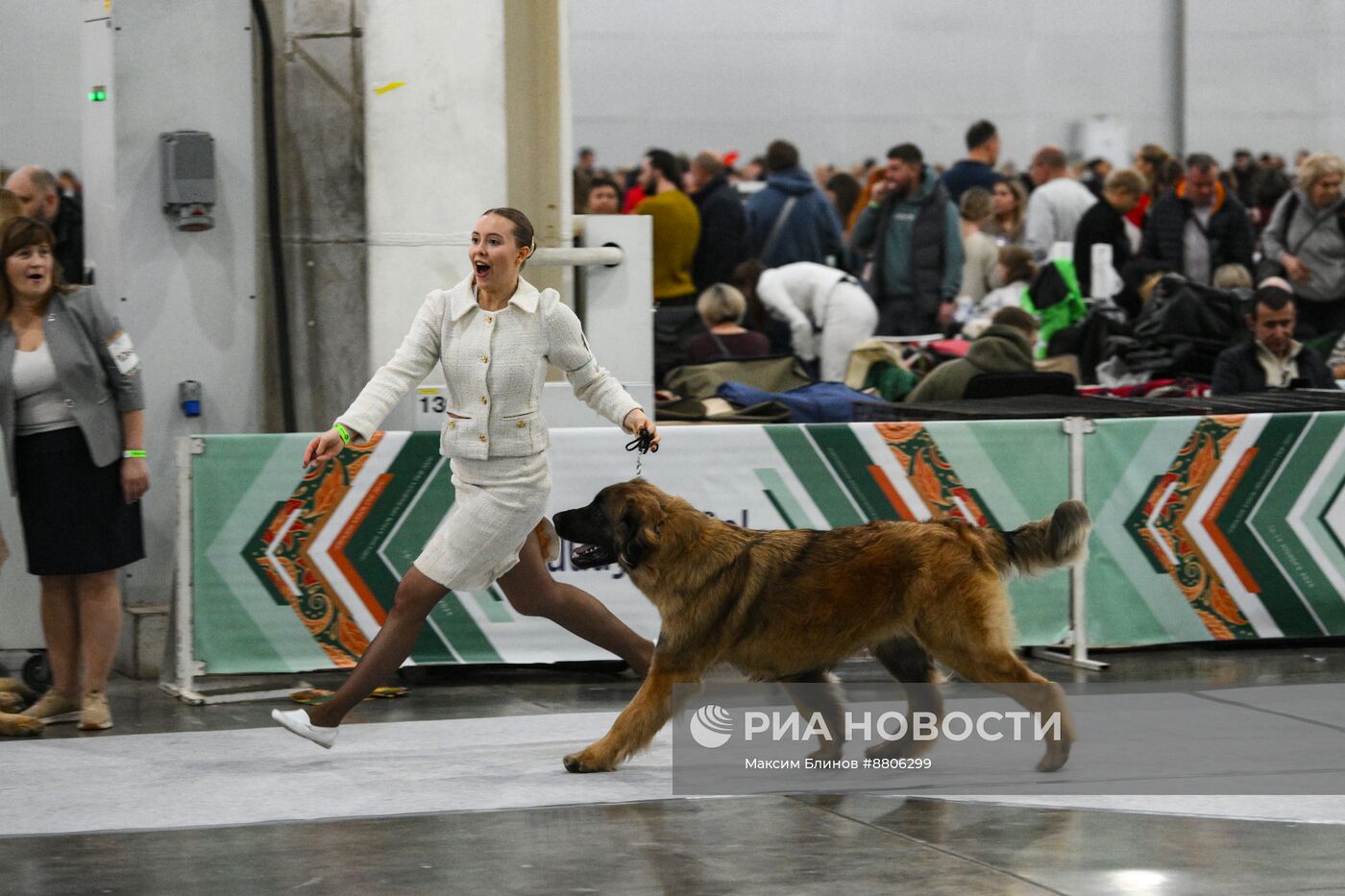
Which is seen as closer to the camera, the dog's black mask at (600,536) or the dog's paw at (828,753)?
the dog's black mask at (600,536)

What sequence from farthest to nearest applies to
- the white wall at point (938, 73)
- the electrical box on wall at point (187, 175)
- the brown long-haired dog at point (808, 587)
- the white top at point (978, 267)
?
the white wall at point (938, 73) < the white top at point (978, 267) < the electrical box on wall at point (187, 175) < the brown long-haired dog at point (808, 587)

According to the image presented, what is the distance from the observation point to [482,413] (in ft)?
21.2

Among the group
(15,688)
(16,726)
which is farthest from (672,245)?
(16,726)

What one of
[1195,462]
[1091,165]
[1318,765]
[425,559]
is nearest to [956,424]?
[1195,462]

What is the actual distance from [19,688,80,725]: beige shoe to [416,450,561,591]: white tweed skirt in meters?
2.00

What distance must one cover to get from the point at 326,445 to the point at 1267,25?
21108mm

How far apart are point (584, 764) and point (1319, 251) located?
874 cm

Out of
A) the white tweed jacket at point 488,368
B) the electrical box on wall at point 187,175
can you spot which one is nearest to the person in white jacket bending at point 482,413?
the white tweed jacket at point 488,368

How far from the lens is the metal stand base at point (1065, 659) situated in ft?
28.5

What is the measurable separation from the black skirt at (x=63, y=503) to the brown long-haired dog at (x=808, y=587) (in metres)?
2.15

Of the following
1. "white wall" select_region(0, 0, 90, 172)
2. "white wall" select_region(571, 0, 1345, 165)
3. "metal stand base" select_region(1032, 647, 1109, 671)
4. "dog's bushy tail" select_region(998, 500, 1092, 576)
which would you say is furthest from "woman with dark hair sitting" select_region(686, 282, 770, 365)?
"white wall" select_region(571, 0, 1345, 165)

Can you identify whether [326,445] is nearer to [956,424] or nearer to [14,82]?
[956,424]

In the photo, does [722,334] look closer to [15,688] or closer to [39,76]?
[39,76]

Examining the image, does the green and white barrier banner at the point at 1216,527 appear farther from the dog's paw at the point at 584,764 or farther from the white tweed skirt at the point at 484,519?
the white tweed skirt at the point at 484,519
